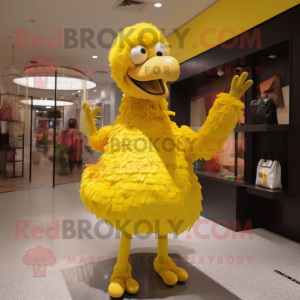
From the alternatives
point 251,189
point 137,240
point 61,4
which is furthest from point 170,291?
point 61,4

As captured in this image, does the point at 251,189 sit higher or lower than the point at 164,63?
lower

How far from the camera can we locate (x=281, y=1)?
217cm

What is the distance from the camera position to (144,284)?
1.52m

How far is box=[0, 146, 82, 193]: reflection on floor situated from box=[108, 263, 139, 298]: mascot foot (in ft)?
11.9

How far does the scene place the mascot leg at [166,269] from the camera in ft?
4.93

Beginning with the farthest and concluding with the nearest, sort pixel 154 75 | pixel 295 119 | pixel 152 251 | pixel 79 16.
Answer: pixel 79 16, pixel 295 119, pixel 152 251, pixel 154 75

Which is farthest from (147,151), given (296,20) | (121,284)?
(296,20)

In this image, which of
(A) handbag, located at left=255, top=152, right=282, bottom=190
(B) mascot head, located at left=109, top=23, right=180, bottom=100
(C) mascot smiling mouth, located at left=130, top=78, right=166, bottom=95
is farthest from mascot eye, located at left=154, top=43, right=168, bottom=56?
(A) handbag, located at left=255, top=152, right=282, bottom=190

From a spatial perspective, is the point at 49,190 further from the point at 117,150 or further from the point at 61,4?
the point at 117,150

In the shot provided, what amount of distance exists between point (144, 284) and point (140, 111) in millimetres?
1009

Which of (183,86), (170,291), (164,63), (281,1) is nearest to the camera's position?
(164,63)

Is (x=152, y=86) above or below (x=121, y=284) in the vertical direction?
above

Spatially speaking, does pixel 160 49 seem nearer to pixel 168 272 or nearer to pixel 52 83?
pixel 168 272

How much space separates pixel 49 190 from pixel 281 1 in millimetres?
4152
